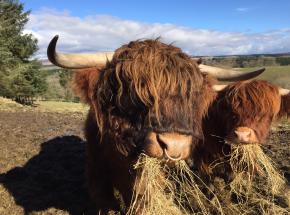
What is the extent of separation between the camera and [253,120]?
5.40 meters

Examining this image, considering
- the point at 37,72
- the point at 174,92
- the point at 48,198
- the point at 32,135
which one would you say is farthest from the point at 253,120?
the point at 37,72

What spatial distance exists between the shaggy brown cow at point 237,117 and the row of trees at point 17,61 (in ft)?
84.9

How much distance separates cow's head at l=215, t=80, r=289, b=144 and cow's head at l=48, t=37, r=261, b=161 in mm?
1667


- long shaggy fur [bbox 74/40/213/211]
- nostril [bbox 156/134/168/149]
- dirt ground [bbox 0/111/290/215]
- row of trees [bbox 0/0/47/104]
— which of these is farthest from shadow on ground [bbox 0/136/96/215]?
row of trees [bbox 0/0/47/104]

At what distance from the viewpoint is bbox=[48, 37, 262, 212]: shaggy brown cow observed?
3.07 metres

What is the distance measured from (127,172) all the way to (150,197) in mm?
595

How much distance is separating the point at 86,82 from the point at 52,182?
10.9ft

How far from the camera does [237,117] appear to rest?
5531mm

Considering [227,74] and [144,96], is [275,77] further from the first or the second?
[144,96]

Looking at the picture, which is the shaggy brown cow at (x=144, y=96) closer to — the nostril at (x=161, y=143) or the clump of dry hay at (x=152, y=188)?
the nostril at (x=161, y=143)

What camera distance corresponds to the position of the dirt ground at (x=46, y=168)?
5625 mm

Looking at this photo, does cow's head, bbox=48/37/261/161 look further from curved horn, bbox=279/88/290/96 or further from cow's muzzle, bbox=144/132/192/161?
curved horn, bbox=279/88/290/96

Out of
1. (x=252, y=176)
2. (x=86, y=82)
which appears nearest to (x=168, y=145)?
(x=86, y=82)

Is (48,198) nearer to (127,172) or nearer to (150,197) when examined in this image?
(127,172)
